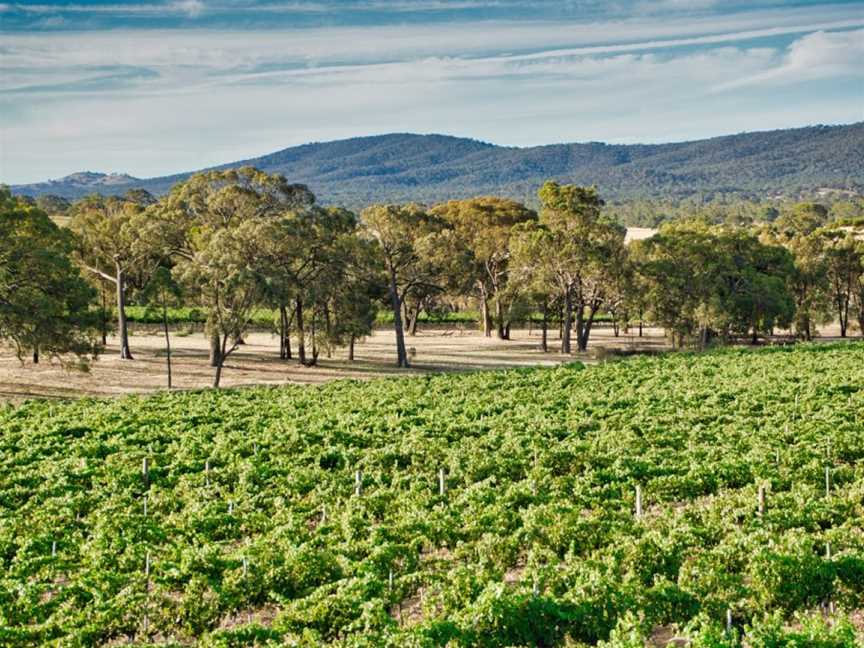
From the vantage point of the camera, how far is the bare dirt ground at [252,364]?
4116 centimetres

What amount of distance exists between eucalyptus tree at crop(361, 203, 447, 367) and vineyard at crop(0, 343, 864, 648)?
22.3 metres

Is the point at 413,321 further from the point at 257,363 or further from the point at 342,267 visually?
the point at 257,363

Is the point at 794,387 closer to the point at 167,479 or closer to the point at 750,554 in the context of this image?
the point at 750,554

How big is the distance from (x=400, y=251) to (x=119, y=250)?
17430mm

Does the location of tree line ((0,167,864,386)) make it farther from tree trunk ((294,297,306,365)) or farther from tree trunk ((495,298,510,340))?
tree trunk ((495,298,510,340))

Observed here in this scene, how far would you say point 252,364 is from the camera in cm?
4931

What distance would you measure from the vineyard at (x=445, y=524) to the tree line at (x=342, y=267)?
14.1m

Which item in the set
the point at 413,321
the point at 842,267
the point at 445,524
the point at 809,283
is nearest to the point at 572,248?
the point at 413,321

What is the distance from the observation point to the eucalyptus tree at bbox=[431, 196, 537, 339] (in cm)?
6438

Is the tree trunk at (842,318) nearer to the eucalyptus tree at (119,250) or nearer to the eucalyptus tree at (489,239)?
the eucalyptus tree at (489,239)

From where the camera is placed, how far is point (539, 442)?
21250mm

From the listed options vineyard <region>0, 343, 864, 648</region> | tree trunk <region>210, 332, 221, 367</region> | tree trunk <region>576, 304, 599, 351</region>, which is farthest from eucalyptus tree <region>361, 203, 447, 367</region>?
vineyard <region>0, 343, 864, 648</region>

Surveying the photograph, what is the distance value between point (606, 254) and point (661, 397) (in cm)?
2756

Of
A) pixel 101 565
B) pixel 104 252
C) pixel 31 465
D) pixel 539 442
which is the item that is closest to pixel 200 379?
pixel 104 252
